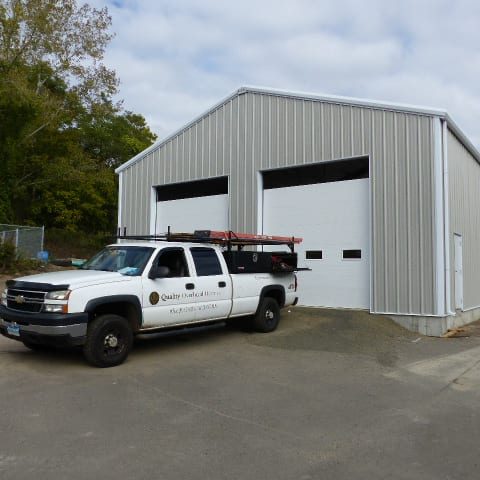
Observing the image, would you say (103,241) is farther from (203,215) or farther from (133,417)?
(133,417)

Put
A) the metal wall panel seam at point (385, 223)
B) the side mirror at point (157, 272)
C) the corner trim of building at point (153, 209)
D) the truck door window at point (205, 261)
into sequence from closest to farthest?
the side mirror at point (157, 272), the truck door window at point (205, 261), the metal wall panel seam at point (385, 223), the corner trim of building at point (153, 209)

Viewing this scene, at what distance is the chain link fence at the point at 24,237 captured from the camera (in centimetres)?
2362

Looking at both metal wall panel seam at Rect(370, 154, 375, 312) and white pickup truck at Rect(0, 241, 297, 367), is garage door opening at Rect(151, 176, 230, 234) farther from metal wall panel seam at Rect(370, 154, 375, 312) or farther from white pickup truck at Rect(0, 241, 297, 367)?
white pickup truck at Rect(0, 241, 297, 367)

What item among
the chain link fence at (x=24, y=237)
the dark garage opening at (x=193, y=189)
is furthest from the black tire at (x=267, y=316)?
the chain link fence at (x=24, y=237)

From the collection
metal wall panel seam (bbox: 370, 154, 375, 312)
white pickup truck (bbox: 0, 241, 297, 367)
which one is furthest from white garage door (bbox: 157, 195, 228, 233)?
white pickup truck (bbox: 0, 241, 297, 367)

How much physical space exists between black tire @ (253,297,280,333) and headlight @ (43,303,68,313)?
4.60 meters

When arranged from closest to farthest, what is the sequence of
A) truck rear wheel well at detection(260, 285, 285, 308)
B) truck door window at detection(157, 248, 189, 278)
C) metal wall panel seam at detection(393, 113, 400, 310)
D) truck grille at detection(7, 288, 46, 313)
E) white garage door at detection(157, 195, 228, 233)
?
truck grille at detection(7, 288, 46, 313) < truck door window at detection(157, 248, 189, 278) < truck rear wheel well at detection(260, 285, 285, 308) < metal wall panel seam at detection(393, 113, 400, 310) < white garage door at detection(157, 195, 228, 233)

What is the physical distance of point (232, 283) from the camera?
10.5 m

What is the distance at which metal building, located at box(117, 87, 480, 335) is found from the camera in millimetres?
12727

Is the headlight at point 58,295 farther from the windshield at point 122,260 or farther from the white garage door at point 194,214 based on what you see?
the white garage door at point 194,214

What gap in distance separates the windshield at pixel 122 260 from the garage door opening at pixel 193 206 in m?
7.60

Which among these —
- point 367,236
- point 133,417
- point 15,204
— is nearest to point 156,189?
point 367,236

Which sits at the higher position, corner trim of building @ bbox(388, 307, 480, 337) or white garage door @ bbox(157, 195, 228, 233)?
white garage door @ bbox(157, 195, 228, 233)

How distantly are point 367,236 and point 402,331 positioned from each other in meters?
2.66
